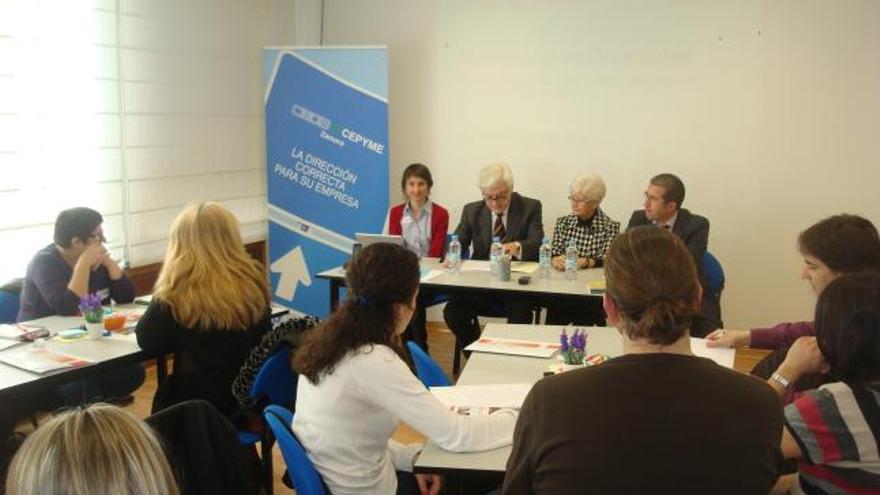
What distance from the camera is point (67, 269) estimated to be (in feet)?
10.9

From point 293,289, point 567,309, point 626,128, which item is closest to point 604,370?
point 567,309

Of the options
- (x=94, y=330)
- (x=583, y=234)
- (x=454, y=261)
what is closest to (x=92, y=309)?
(x=94, y=330)

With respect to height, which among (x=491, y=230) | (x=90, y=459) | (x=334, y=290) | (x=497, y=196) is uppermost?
(x=497, y=196)

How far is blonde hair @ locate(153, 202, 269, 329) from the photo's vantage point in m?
2.68

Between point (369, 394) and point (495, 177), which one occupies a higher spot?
point (495, 177)

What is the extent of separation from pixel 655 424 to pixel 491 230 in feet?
11.8

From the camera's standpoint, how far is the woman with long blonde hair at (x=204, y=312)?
105 inches

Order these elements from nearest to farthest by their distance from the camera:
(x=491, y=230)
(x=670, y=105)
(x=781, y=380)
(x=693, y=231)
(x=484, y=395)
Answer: (x=781, y=380) < (x=484, y=395) < (x=693, y=231) < (x=491, y=230) < (x=670, y=105)

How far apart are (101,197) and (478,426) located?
11.0ft

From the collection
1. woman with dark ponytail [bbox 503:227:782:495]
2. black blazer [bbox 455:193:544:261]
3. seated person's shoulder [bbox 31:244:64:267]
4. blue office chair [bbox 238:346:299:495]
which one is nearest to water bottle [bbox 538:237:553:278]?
black blazer [bbox 455:193:544:261]

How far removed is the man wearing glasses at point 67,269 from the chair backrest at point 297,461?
178cm

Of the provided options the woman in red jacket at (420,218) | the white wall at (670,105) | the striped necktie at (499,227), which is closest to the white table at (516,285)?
the striped necktie at (499,227)

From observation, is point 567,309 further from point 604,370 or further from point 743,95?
point 604,370

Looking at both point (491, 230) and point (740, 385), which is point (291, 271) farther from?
point (740, 385)
